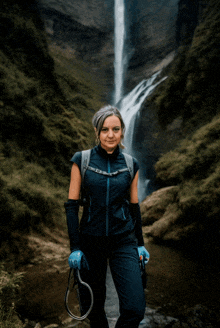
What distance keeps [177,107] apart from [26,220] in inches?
435

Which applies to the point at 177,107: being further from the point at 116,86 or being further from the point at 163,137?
the point at 116,86

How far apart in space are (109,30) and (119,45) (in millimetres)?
2930

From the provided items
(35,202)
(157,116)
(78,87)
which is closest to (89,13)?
(78,87)

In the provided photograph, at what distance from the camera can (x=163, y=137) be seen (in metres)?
13.4

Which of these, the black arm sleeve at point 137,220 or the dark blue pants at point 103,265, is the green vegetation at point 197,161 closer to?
the black arm sleeve at point 137,220

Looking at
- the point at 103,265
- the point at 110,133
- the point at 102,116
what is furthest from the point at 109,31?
the point at 103,265

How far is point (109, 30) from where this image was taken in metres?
31.4

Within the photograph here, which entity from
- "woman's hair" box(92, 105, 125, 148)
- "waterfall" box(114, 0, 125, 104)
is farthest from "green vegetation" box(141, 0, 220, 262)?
"waterfall" box(114, 0, 125, 104)

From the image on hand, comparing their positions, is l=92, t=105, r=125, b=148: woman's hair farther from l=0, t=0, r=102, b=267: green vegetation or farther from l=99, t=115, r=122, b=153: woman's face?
l=0, t=0, r=102, b=267: green vegetation

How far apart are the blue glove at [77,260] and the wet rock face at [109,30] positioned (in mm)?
26801

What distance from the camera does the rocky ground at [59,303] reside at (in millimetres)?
2664

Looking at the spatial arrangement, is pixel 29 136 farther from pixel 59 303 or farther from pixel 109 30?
pixel 109 30

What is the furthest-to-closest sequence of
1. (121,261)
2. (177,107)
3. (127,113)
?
(127,113), (177,107), (121,261)

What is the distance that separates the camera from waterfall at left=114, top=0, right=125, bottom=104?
27817 millimetres
